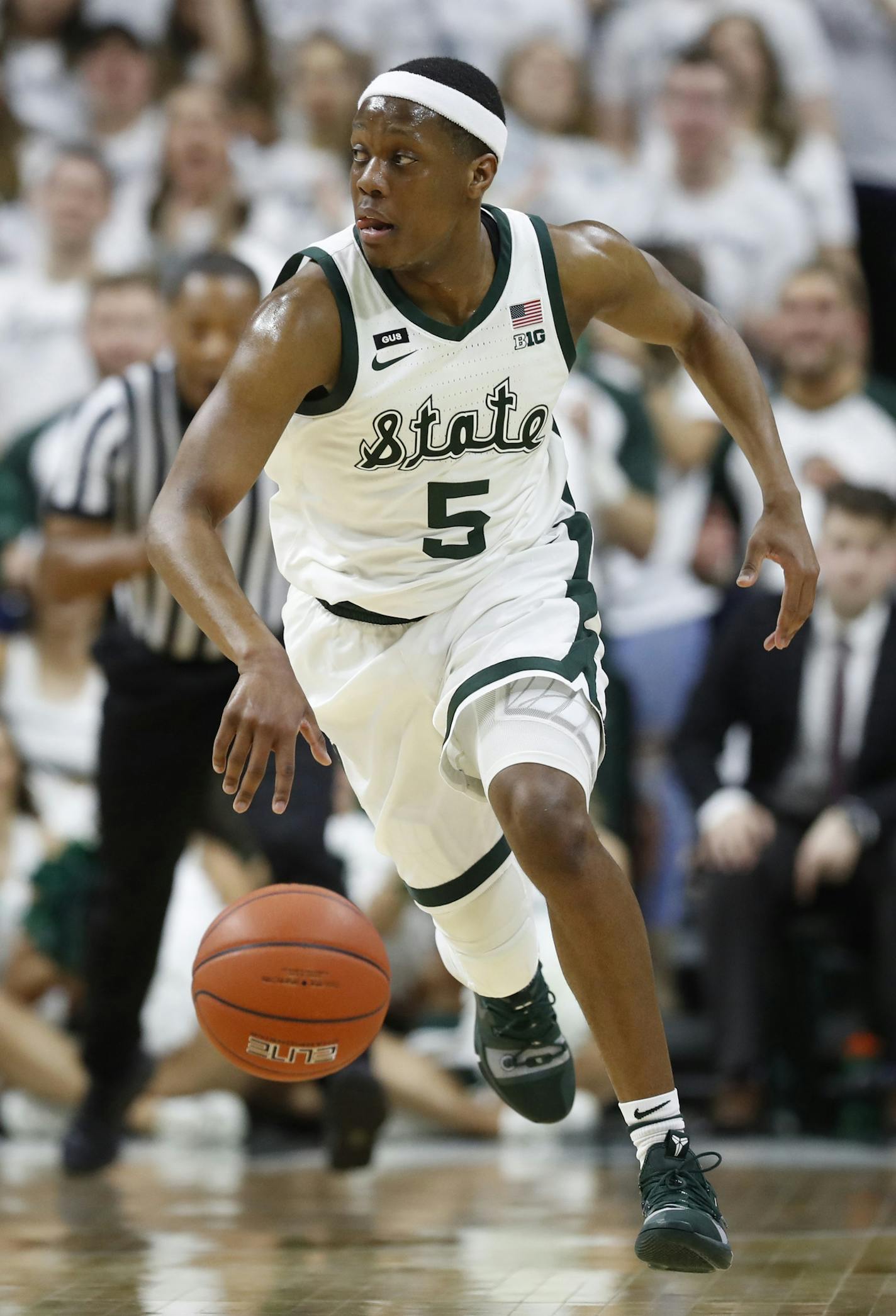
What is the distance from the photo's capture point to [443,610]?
3.66 metres

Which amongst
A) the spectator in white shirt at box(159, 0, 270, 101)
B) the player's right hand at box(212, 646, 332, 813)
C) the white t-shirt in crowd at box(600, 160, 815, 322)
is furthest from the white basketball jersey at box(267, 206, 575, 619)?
the spectator in white shirt at box(159, 0, 270, 101)

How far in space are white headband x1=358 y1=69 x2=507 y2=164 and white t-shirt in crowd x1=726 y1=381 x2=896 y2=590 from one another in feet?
12.3

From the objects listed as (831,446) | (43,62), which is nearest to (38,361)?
(43,62)

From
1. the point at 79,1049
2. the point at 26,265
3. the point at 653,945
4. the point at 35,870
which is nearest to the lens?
the point at 79,1049

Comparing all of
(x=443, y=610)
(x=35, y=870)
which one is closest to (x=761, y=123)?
(x=35, y=870)

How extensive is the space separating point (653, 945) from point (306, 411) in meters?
3.58

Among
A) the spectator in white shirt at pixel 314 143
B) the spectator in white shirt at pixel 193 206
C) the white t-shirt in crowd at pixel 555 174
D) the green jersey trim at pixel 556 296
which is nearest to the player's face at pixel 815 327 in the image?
the white t-shirt in crowd at pixel 555 174

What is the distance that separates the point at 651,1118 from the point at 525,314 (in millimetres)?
1555

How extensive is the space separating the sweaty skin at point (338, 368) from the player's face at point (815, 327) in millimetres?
3428

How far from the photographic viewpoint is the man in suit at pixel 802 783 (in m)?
5.93

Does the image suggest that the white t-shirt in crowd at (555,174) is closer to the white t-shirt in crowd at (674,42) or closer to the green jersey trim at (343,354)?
the white t-shirt in crowd at (674,42)

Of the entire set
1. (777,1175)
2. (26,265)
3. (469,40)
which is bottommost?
(777,1175)

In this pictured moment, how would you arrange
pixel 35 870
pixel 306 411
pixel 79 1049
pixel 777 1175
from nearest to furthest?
1. pixel 306 411
2. pixel 777 1175
3. pixel 79 1049
4. pixel 35 870

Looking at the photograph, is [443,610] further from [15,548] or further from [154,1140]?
[15,548]
